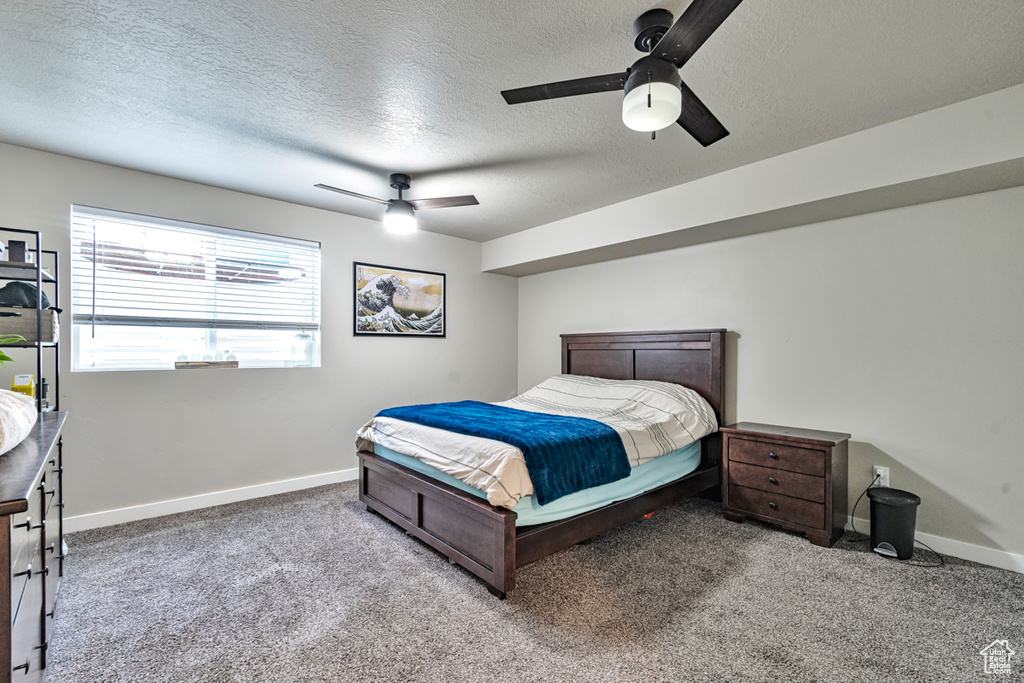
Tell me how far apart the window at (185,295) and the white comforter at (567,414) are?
4.20 ft

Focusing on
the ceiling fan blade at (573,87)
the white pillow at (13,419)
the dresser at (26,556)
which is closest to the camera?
the dresser at (26,556)

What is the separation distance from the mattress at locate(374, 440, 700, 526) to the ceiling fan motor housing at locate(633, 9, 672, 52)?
2073mm

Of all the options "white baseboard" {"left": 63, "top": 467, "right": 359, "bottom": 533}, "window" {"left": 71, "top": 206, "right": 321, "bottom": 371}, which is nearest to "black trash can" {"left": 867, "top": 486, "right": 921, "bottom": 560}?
"white baseboard" {"left": 63, "top": 467, "right": 359, "bottom": 533}

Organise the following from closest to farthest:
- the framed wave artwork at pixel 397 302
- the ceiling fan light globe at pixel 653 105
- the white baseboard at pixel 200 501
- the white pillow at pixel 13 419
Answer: the white pillow at pixel 13 419, the ceiling fan light globe at pixel 653 105, the white baseboard at pixel 200 501, the framed wave artwork at pixel 397 302

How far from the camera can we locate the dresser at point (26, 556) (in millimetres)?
944

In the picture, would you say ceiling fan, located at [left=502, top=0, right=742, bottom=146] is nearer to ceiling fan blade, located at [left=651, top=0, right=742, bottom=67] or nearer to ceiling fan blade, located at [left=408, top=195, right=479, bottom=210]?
ceiling fan blade, located at [left=651, top=0, right=742, bottom=67]

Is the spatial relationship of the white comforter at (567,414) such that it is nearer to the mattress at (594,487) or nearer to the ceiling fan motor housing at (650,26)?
the mattress at (594,487)

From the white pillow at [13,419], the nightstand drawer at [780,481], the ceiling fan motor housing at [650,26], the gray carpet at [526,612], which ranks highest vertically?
the ceiling fan motor housing at [650,26]

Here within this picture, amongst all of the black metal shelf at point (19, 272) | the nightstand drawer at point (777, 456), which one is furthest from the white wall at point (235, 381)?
the nightstand drawer at point (777, 456)

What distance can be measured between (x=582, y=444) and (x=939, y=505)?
222 centimetres

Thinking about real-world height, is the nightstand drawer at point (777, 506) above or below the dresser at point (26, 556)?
below

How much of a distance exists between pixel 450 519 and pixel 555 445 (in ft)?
2.34

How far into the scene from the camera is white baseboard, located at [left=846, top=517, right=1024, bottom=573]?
98.3 inches

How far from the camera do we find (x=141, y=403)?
325 centimetres
